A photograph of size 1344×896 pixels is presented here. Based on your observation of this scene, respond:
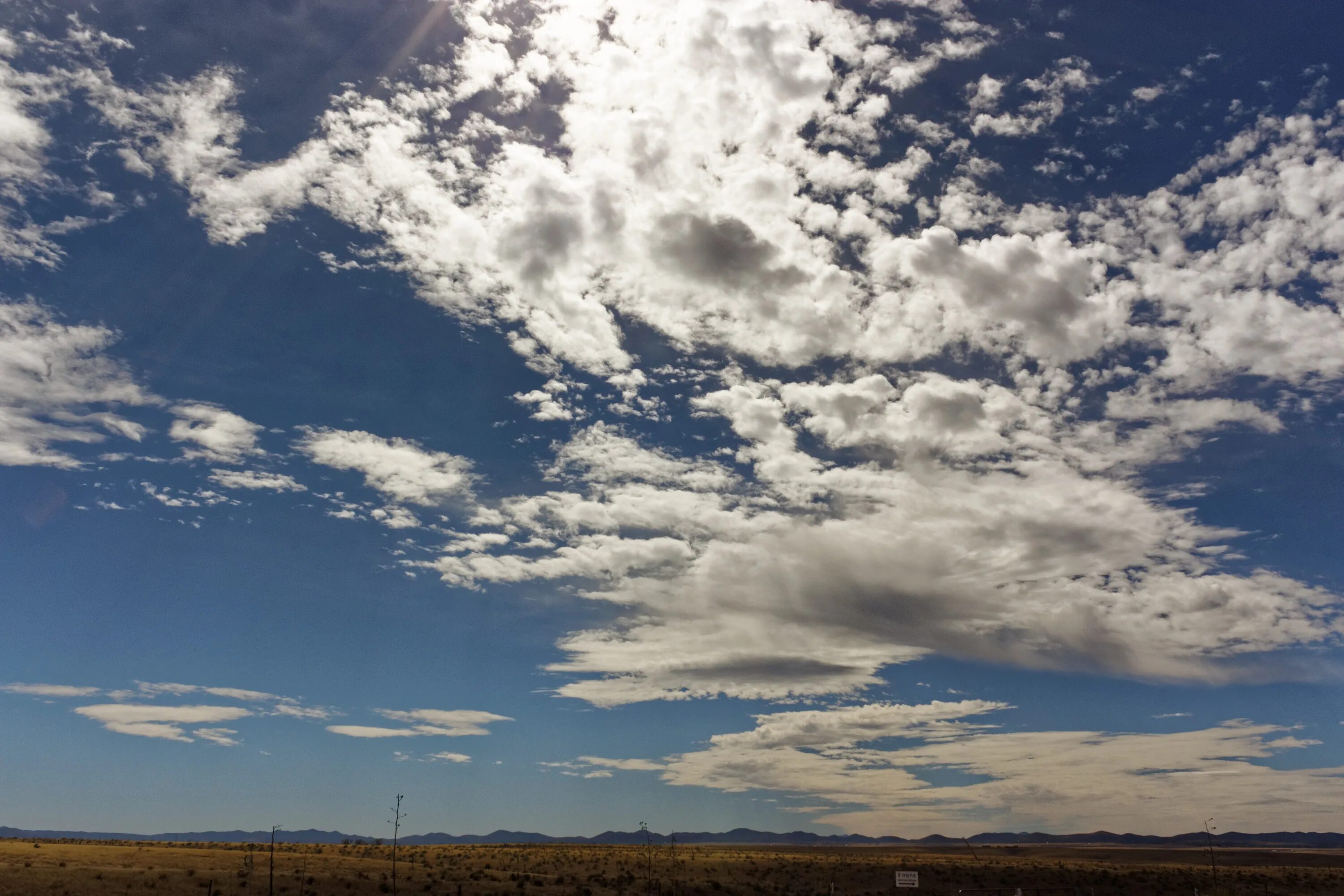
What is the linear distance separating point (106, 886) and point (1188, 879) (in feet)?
400

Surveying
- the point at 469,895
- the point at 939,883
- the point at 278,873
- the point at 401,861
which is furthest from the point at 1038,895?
the point at 278,873

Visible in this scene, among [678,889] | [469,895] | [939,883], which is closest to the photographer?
[469,895]

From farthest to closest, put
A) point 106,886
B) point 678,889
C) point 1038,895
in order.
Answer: point 1038,895 → point 678,889 → point 106,886

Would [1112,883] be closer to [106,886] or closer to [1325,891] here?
[1325,891]

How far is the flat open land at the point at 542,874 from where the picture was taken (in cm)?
7244

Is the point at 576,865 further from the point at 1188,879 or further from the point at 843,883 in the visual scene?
the point at 1188,879

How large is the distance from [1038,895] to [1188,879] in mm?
33605

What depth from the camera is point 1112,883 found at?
111 metres

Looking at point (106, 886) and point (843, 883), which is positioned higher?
point (106, 886)

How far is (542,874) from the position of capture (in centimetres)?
9738

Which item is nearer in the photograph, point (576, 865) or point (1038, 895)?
point (1038, 895)

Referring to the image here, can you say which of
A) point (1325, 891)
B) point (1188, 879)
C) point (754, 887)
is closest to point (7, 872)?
point (754, 887)

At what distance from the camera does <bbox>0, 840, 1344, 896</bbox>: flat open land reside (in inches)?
2852

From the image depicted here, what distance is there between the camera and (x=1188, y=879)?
11519 cm
